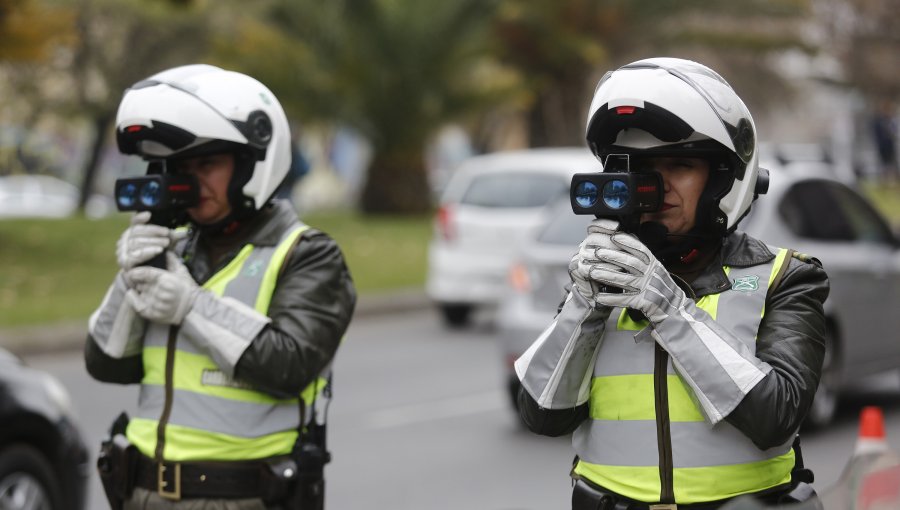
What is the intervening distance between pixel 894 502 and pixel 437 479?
522 cm

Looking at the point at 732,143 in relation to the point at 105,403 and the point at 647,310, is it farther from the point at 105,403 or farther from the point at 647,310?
the point at 105,403

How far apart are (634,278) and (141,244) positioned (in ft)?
4.54

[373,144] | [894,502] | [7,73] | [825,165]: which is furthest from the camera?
[7,73]

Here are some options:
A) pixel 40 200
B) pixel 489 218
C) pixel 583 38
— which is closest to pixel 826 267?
pixel 489 218

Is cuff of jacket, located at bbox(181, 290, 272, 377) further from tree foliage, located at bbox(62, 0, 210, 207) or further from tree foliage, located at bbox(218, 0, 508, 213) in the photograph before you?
tree foliage, located at bbox(62, 0, 210, 207)

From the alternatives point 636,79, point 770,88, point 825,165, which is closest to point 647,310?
point 636,79

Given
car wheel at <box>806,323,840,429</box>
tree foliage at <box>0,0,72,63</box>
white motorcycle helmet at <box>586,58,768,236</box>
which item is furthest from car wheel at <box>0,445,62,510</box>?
tree foliage at <box>0,0,72,63</box>

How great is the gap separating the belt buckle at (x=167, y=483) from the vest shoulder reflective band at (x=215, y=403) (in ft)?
0.08

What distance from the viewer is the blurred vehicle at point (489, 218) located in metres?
13.3

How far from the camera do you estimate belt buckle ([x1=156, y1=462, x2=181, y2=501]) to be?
3504 millimetres

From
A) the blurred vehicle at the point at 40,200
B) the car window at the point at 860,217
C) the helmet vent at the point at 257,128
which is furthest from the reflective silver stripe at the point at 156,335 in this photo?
the blurred vehicle at the point at 40,200

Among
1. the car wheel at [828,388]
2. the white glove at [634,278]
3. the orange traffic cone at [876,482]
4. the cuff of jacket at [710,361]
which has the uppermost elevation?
the white glove at [634,278]

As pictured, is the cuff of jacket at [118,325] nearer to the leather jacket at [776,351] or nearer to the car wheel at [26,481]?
the leather jacket at [776,351]

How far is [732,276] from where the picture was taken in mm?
2959
